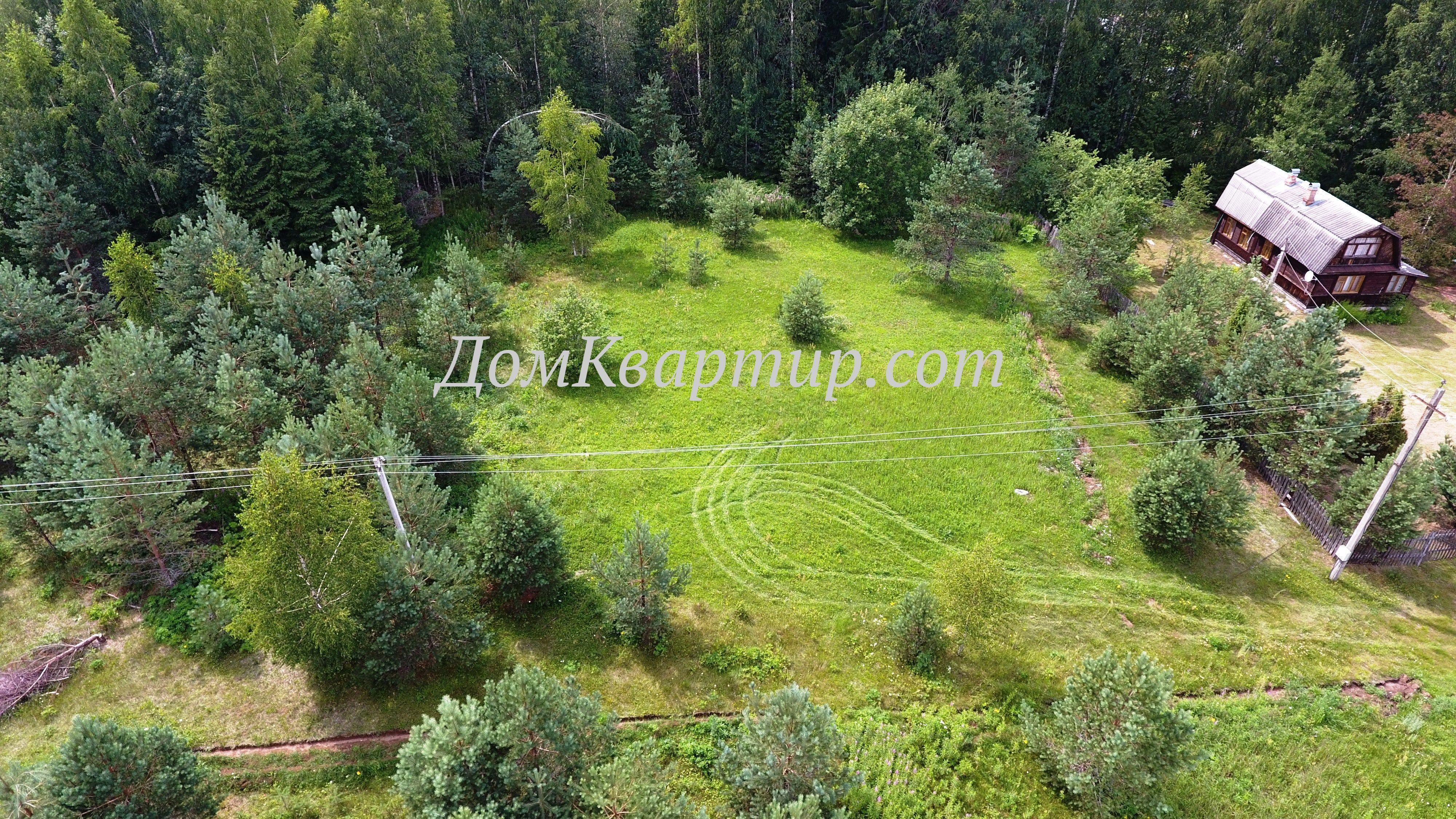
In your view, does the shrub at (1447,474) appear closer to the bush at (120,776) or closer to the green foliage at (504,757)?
the green foliage at (504,757)

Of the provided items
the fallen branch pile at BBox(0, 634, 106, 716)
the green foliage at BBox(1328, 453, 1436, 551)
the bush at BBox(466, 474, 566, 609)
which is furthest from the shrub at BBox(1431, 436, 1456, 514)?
the fallen branch pile at BBox(0, 634, 106, 716)

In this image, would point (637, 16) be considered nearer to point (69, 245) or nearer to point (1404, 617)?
point (69, 245)

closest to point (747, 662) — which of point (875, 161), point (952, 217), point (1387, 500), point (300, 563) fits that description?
point (300, 563)

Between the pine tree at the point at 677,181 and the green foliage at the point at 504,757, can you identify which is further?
the pine tree at the point at 677,181

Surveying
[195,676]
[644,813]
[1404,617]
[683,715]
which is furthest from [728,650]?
[1404,617]

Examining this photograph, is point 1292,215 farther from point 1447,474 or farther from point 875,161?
point 875,161

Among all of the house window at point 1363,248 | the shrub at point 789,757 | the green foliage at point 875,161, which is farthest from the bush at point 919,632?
the house window at point 1363,248
